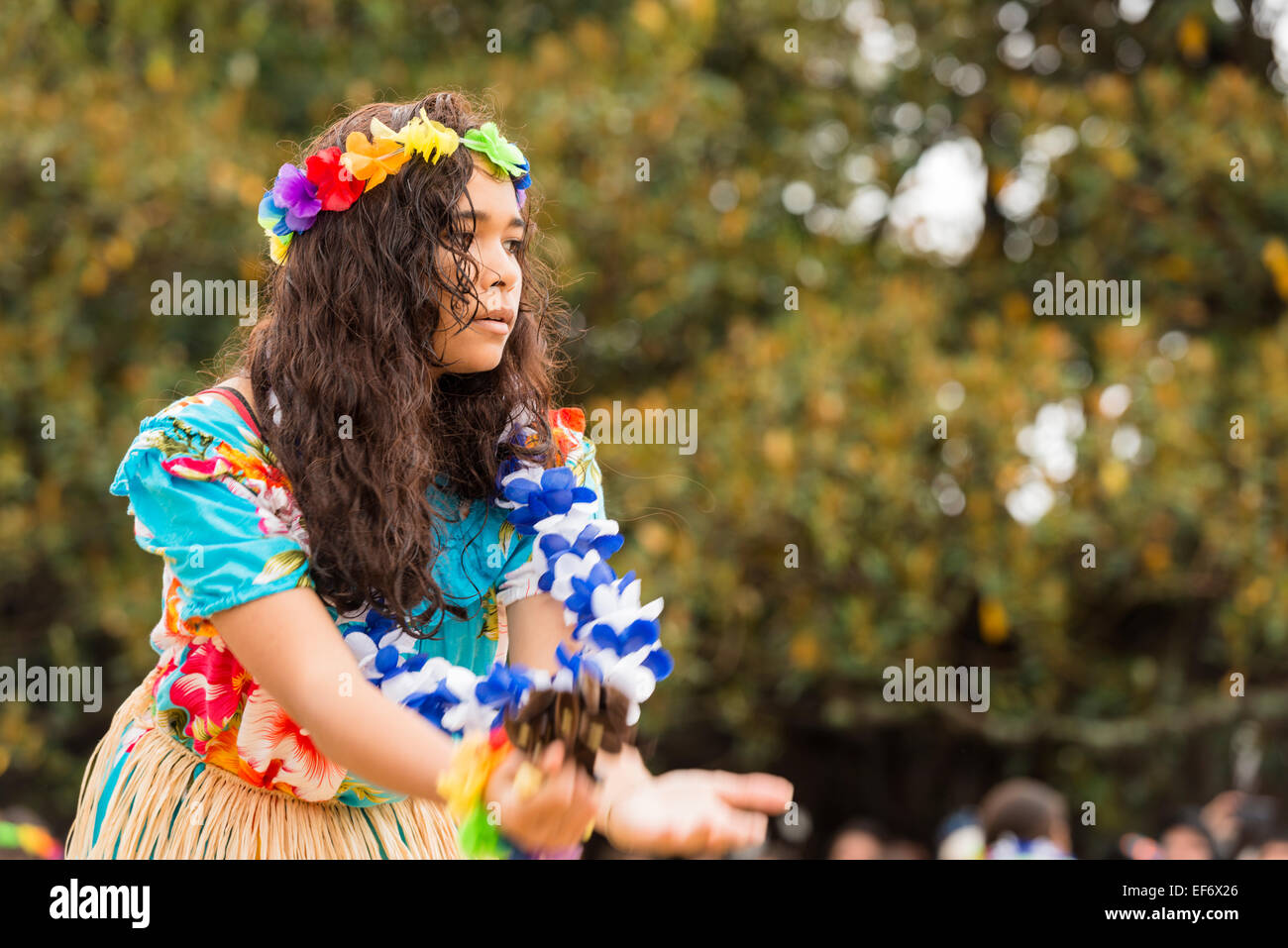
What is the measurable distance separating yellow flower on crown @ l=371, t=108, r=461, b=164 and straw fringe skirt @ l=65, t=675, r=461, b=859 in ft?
2.62

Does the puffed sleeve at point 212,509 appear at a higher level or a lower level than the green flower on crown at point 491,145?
lower

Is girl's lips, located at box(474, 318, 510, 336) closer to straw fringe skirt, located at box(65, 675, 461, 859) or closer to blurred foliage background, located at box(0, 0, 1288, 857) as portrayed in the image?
straw fringe skirt, located at box(65, 675, 461, 859)

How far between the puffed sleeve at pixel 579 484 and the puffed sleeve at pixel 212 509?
330 mm

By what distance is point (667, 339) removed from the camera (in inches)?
233

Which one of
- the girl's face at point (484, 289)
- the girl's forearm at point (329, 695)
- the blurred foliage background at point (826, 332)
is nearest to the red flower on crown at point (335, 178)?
the girl's face at point (484, 289)

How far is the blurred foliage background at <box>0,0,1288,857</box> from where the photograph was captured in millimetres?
5414

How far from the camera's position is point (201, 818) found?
A: 1.78 m

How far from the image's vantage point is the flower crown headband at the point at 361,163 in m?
1.81

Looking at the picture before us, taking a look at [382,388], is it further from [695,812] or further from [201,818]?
[695,812]

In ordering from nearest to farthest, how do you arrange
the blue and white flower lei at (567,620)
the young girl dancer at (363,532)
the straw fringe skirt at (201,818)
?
the young girl dancer at (363,532)
the blue and white flower lei at (567,620)
the straw fringe skirt at (201,818)

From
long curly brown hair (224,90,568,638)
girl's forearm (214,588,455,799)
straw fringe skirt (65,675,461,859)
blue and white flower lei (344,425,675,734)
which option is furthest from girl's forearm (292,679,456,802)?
straw fringe skirt (65,675,461,859)

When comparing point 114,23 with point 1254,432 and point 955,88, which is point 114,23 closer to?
point 955,88

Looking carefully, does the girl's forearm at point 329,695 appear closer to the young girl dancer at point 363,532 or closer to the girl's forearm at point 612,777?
the young girl dancer at point 363,532
